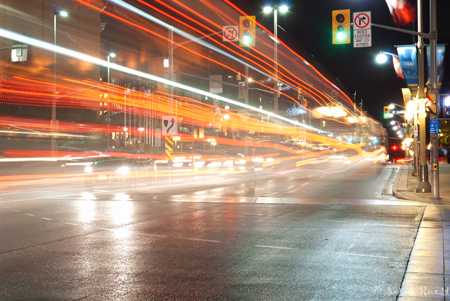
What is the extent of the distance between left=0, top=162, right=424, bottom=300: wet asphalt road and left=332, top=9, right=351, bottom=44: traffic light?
18.8 ft

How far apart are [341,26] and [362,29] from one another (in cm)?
141

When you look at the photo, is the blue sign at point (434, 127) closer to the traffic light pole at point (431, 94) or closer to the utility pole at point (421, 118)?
the traffic light pole at point (431, 94)

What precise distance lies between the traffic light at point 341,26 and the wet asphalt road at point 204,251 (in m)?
5.72

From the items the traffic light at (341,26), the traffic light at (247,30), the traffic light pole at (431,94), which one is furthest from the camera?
the traffic light at (247,30)

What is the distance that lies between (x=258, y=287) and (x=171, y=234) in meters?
4.04

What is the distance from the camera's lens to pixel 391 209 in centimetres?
1300

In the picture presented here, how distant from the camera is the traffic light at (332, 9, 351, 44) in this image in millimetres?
14719

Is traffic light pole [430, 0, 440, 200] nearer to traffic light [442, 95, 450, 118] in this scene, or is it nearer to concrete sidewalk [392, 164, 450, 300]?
traffic light [442, 95, 450, 118]

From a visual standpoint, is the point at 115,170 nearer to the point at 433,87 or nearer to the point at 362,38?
the point at 362,38

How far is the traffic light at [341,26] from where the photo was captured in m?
14.7

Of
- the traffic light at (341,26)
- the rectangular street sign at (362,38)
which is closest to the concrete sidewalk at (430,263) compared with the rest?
the traffic light at (341,26)

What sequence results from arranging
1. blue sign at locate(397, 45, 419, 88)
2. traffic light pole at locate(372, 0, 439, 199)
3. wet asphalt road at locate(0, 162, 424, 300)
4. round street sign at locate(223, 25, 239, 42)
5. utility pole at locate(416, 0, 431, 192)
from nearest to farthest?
wet asphalt road at locate(0, 162, 424, 300), traffic light pole at locate(372, 0, 439, 199), utility pole at locate(416, 0, 431, 192), blue sign at locate(397, 45, 419, 88), round street sign at locate(223, 25, 239, 42)

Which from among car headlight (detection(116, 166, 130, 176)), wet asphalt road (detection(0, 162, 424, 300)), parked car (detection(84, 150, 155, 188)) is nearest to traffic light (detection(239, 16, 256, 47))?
wet asphalt road (detection(0, 162, 424, 300))

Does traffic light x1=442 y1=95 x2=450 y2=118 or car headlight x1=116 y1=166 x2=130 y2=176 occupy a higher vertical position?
traffic light x1=442 y1=95 x2=450 y2=118
